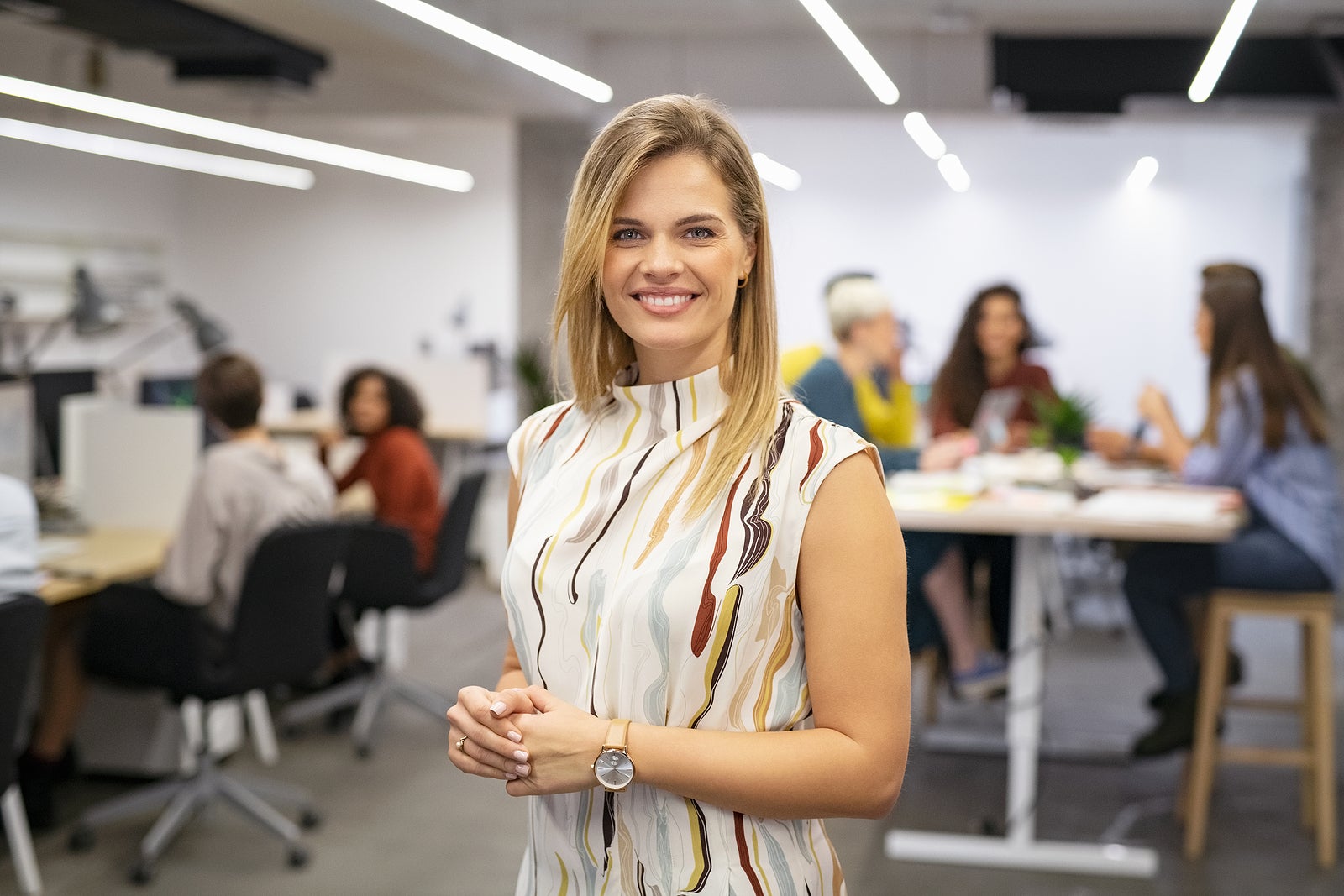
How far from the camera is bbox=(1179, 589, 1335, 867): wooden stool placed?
142 inches

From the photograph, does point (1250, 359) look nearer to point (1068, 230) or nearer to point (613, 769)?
point (613, 769)

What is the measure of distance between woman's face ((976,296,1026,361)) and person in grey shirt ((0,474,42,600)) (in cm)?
344

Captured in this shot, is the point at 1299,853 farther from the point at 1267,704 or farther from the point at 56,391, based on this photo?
the point at 56,391

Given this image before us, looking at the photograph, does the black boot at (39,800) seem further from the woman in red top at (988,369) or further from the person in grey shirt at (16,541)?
the woman in red top at (988,369)

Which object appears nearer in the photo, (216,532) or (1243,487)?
(216,532)

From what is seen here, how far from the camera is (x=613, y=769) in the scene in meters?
1.24

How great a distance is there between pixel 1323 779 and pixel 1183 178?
650 centimetres

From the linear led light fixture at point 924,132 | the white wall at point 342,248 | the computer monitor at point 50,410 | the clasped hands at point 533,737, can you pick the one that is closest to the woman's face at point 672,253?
the clasped hands at point 533,737

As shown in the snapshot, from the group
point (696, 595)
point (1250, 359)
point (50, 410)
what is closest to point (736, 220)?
point (696, 595)

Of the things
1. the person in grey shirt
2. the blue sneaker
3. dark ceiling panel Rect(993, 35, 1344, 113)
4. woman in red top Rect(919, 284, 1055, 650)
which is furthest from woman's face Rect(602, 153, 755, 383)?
dark ceiling panel Rect(993, 35, 1344, 113)

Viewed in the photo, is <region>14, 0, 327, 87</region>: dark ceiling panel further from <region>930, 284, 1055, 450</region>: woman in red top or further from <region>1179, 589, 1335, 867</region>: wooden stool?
<region>1179, 589, 1335, 867</region>: wooden stool

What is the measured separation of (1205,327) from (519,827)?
2.51 meters

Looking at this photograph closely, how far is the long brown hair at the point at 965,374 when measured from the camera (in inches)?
202

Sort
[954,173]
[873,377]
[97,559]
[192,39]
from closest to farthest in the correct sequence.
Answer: [97,559] < [192,39] < [873,377] < [954,173]
